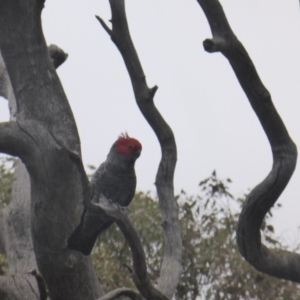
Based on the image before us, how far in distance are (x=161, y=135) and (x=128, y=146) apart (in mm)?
676

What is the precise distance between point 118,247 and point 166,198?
4.08 m

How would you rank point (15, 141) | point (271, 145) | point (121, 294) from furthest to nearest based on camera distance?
point (15, 141), point (121, 294), point (271, 145)

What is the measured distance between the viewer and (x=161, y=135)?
4.14 meters

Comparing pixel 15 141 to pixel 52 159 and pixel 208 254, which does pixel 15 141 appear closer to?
pixel 52 159

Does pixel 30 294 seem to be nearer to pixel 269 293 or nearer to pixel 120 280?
→ pixel 120 280

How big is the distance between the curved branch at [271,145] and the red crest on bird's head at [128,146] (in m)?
1.45

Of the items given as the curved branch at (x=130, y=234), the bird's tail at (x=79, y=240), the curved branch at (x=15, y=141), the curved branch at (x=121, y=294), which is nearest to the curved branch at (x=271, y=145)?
the curved branch at (x=130, y=234)

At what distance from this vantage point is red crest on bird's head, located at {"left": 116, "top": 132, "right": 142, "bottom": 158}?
188 inches

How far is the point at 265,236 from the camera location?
818 cm

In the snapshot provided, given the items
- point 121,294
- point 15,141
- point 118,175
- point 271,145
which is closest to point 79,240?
point 121,294

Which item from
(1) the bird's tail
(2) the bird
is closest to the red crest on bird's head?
(2) the bird

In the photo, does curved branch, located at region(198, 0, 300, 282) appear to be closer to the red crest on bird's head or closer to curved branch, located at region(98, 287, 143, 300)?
curved branch, located at region(98, 287, 143, 300)

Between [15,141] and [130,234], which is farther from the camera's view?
[15,141]

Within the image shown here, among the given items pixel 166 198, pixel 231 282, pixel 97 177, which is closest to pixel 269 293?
pixel 231 282
